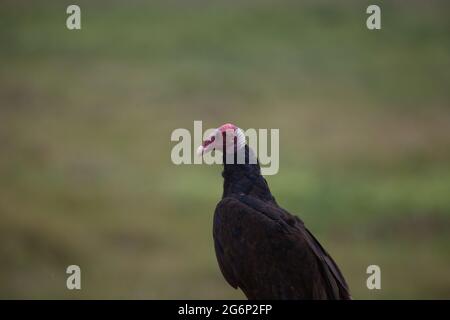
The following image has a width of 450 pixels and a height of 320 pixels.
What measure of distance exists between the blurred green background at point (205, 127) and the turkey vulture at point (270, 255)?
21.8 feet

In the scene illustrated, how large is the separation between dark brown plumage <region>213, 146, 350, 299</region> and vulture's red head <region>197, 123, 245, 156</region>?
19.8 inches

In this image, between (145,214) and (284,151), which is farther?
(284,151)

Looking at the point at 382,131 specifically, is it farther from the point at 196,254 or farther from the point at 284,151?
the point at 196,254

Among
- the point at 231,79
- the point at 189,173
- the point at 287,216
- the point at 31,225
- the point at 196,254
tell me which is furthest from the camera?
the point at 231,79

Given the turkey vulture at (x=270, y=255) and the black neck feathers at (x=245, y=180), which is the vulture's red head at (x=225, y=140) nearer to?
the black neck feathers at (x=245, y=180)

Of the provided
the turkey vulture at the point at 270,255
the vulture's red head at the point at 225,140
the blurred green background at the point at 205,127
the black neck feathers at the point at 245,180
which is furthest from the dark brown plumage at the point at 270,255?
the blurred green background at the point at 205,127

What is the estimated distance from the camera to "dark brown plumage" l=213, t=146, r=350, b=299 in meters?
7.20

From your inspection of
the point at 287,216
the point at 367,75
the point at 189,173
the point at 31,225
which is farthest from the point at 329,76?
the point at 287,216

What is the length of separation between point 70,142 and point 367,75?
22.1ft

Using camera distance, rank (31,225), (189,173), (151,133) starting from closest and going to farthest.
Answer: (31,225) < (189,173) < (151,133)

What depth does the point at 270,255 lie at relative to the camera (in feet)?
24.0

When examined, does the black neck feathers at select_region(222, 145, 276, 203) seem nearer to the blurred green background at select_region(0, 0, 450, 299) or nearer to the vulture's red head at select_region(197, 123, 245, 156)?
the vulture's red head at select_region(197, 123, 245, 156)

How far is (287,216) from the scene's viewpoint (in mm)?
7422

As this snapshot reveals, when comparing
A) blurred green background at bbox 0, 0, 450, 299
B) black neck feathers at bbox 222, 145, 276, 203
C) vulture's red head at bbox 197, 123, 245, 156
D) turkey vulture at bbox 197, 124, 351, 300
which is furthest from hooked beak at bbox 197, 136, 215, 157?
blurred green background at bbox 0, 0, 450, 299
